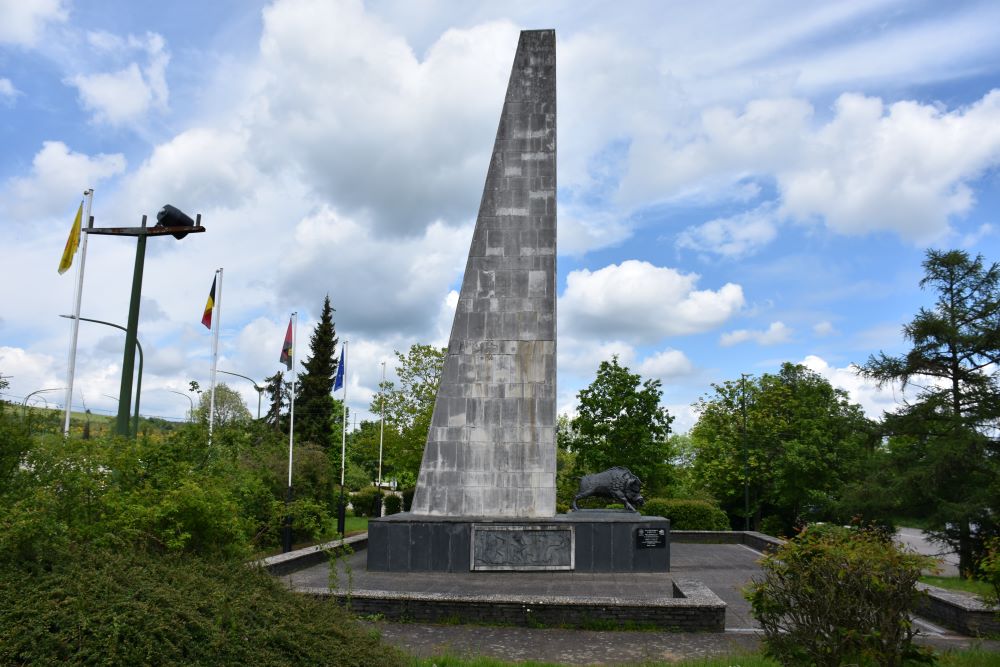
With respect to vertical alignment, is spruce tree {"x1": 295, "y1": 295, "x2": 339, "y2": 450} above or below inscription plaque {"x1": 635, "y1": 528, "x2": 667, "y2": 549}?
above

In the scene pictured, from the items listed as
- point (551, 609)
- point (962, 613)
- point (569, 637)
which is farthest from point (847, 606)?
point (962, 613)

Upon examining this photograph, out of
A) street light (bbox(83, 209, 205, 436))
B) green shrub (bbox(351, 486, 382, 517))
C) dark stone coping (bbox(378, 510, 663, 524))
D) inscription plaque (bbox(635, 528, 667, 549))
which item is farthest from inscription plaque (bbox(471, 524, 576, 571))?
green shrub (bbox(351, 486, 382, 517))

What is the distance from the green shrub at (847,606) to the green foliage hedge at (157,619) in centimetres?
335

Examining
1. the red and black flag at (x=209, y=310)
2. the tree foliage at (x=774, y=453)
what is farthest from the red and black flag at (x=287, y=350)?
the tree foliage at (x=774, y=453)

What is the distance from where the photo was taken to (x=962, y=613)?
33.8 ft

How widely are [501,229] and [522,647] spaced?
10.5 metres

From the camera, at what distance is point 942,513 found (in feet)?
62.0

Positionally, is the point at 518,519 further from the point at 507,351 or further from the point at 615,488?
the point at 507,351

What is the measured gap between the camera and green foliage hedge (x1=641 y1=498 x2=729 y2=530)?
26.0 m

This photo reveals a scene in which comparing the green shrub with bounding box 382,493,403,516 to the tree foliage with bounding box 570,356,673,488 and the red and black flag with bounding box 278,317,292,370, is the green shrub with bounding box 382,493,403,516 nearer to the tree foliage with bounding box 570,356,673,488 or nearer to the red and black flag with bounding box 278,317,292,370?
the tree foliage with bounding box 570,356,673,488

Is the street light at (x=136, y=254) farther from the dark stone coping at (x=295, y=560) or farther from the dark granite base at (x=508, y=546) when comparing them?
the dark granite base at (x=508, y=546)

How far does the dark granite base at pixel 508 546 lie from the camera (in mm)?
15414

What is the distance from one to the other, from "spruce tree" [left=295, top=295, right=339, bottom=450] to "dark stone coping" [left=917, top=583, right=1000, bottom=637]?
3977 centimetres

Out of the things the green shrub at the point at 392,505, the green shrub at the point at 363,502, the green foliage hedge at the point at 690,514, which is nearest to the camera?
the green foliage hedge at the point at 690,514
